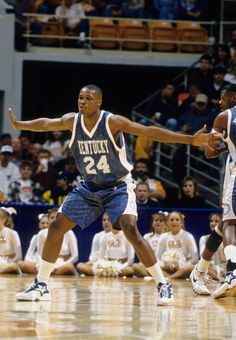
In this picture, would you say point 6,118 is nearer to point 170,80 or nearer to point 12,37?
point 12,37

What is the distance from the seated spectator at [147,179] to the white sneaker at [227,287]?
6.56 meters

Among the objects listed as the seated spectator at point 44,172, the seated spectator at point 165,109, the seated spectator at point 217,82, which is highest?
the seated spectator at point 217,82

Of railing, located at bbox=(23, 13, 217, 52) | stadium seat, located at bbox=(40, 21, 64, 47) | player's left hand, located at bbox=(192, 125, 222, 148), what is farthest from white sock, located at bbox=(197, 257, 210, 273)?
stadium seat, located at bbox=(40, 21, 64, 47)

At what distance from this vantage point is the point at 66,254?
15531 mm

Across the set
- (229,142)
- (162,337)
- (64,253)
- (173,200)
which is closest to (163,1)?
(173,200)

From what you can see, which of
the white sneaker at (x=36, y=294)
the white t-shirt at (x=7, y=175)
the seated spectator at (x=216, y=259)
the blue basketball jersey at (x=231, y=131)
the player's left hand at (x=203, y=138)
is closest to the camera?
the player's left hand at (x=203, y=138)

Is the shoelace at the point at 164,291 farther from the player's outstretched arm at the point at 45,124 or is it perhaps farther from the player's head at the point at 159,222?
the player's head at the point at 159,222

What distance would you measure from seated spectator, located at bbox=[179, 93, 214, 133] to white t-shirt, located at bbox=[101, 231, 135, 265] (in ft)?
13.5

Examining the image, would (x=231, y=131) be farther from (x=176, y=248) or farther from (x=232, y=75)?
(x=232, y=75)

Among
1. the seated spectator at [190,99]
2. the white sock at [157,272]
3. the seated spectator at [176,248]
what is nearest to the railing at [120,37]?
the seated spectator at [190,99]

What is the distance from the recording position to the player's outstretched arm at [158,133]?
372 inches

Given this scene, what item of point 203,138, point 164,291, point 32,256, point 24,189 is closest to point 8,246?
point 32,256

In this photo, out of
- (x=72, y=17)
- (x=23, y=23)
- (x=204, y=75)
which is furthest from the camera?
(x=72, y=17)

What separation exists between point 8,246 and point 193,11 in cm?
921
